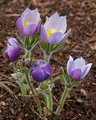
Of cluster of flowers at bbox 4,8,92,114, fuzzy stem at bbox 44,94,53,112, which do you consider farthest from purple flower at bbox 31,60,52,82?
fuzzy stem at bbox 44,94,53,112

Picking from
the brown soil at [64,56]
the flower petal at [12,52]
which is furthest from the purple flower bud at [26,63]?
the brown soil at [64,56]

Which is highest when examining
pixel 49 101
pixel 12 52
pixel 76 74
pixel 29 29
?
pixel 29 29

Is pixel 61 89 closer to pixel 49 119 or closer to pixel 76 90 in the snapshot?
pixel 76 90

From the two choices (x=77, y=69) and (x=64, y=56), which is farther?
(x=64, y=56)

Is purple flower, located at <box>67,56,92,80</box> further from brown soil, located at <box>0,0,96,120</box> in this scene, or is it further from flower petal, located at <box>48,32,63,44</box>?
brown soil, located at <box>0,0,96,120</box>

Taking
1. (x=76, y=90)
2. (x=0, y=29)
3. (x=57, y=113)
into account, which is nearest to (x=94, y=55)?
(x=76, y=90)

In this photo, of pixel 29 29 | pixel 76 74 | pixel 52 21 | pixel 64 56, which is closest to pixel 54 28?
pixel 52 21

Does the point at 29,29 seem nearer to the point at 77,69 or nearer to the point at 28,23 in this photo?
the point at 28,23
